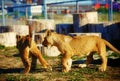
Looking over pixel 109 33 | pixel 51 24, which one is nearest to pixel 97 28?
pixel 109 33

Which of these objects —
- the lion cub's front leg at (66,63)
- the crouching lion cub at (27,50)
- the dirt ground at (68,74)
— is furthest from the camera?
the crouching lion cub at (27,50)

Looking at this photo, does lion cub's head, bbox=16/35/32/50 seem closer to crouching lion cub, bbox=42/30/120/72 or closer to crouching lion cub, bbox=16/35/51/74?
crouching lion cub, bbox=16/35/51/74

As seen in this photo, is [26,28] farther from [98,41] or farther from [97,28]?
[98,41]

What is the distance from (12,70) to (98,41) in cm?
230

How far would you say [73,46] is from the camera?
25.6ft

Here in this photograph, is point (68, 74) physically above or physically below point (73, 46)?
below

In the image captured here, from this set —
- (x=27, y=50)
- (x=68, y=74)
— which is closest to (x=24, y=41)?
(x=27, y=50)

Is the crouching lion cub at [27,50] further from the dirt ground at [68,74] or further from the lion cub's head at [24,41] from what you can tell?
the dirt ground at [68,74]

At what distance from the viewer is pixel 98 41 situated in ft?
25.5

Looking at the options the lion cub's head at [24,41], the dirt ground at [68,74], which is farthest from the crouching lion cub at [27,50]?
the dirt ground at [68,74]

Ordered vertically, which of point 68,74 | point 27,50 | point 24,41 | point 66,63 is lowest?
point 68,74

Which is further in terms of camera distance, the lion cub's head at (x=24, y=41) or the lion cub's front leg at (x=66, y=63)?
the lion cub's head at (x=24, y=41)

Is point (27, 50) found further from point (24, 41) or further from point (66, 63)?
point (66, 63)

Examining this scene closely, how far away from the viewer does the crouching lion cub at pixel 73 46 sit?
7.59 meters
